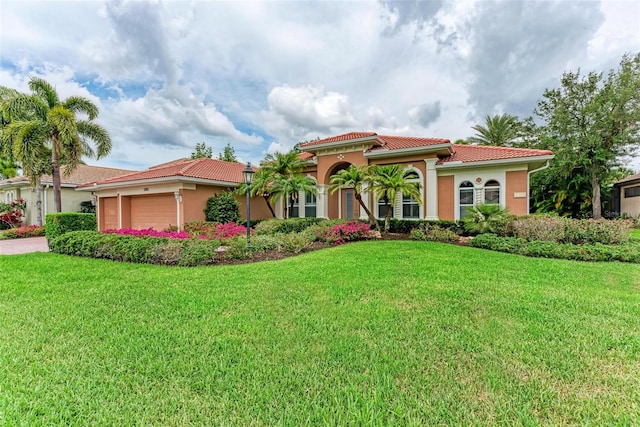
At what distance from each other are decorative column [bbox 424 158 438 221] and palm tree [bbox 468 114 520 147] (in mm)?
19136

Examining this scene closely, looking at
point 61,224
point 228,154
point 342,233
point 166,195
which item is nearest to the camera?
point 342,233

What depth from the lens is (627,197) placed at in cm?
2316

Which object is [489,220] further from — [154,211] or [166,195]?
[154,211]

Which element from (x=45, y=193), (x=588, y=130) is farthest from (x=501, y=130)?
(x=45, y=193)

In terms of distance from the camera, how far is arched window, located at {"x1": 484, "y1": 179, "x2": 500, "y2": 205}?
1360 centimetres

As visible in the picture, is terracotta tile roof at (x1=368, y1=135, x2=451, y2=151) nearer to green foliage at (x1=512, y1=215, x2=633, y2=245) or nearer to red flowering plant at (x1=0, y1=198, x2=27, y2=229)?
green foliage at (x1=512, y1=215, x2=633, y2=245)

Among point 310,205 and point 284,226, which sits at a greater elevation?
point 310,205

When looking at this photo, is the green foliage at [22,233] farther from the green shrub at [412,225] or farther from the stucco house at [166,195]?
the green shrub at [412,225]

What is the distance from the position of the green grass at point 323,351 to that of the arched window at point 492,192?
8.07m

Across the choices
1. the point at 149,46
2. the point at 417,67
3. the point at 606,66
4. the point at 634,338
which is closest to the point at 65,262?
the point at 149,46

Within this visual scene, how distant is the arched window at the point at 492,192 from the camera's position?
13.6m

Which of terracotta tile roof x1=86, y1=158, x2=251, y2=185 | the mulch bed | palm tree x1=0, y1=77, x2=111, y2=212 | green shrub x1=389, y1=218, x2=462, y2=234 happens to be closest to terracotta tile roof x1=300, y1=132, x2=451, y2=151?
green shrub x1=389, y1=218, x2=462, y2=234

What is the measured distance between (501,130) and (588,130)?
855 cm

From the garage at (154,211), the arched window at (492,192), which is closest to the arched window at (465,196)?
the arched window at (492,192)
